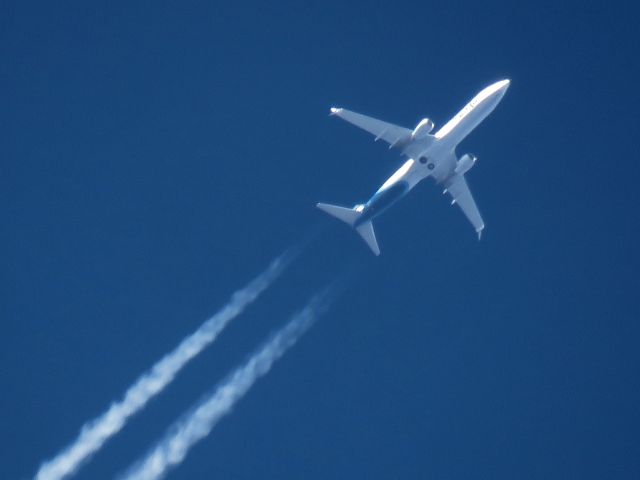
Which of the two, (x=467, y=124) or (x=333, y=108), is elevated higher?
(x=333, y=108)

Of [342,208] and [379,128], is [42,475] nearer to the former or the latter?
[342,208]

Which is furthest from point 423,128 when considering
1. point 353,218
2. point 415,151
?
point 353,218

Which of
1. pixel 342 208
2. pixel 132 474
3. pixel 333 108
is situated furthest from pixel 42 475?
pixel 333 108

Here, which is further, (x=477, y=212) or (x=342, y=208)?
(x=477, y=212)

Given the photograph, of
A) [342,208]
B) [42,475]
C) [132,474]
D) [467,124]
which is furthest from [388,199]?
[42,475]

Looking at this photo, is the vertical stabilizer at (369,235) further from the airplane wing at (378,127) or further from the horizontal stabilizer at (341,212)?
the airplane wing at (378,127)

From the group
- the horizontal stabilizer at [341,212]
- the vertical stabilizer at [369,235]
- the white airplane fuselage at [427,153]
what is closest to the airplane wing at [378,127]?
the white airplane fuselage at [427,153]

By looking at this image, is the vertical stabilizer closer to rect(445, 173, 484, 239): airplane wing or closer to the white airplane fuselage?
the white airplane fuselage
